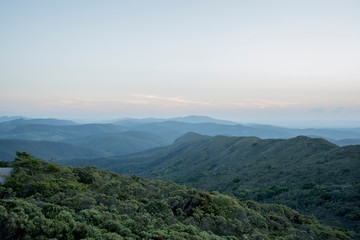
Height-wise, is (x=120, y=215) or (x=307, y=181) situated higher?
(x=120, y=215)

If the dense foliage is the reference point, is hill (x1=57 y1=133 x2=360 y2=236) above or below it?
below

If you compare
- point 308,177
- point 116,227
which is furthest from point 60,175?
point 308,177

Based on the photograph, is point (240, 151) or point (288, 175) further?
point (240, 151)

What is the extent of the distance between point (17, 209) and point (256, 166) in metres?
50.9

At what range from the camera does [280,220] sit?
56.5 ft

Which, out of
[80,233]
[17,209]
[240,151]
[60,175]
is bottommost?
[240,151]

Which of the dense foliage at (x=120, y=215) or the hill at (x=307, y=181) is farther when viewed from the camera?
the hill at (x=307, y=181)

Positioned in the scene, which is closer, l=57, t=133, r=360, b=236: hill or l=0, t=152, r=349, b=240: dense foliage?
l=0, t=152, r=349, b=240: dense foliage

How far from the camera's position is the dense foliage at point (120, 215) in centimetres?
810

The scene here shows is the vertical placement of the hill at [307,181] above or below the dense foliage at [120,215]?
below

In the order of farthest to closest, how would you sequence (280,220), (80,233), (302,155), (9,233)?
(302,155), (280,220), (80,233), (9,233)

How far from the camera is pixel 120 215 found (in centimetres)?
1108

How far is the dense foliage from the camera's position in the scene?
810 centimetres

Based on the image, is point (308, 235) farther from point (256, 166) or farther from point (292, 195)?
point (256, 166)
